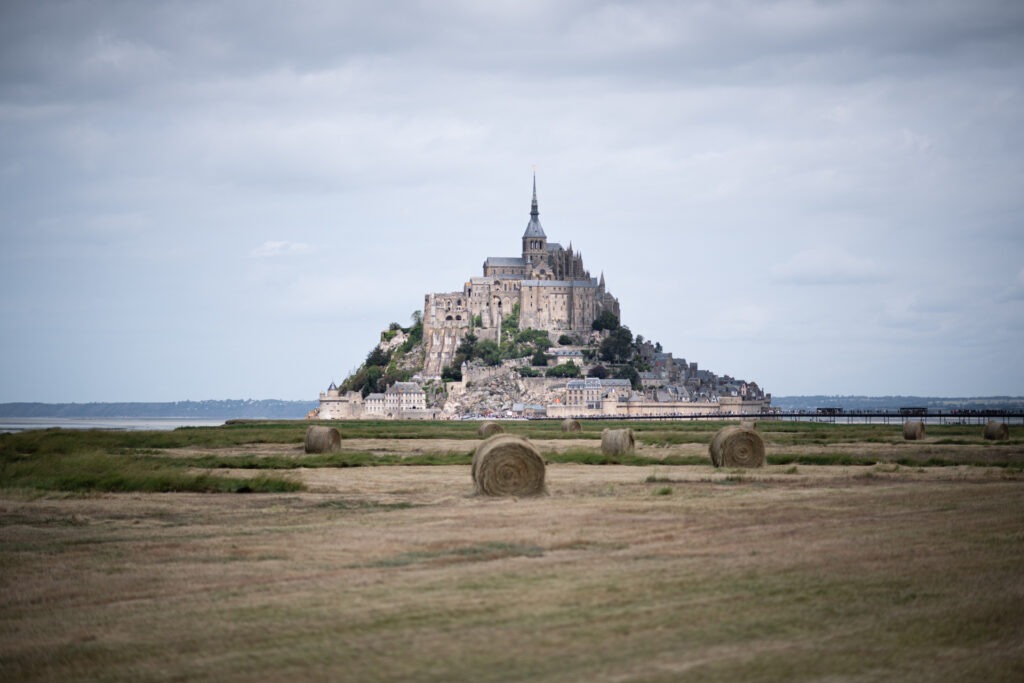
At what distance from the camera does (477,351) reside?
17475cm

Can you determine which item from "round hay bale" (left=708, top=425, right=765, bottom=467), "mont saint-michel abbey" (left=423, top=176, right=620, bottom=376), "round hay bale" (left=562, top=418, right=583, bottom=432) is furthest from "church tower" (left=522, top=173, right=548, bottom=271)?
"round hay bale" (left=708, top=425, right=765, bottom=467)

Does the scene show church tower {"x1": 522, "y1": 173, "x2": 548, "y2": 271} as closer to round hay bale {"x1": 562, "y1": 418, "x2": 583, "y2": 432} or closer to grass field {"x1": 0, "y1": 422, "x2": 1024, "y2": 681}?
round hay bale {"x1": 562, "y1": 418, "x2": 583, "y2": 432}

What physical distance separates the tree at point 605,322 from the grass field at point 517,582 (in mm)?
156152

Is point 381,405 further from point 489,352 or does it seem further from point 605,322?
point 605,322

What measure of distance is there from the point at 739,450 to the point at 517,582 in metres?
18.2

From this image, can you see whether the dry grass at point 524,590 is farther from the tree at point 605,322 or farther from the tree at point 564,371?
the tree at point 605,322

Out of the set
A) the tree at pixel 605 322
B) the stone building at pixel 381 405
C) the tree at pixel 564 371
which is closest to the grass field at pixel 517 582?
the stone building at pixel 381 405

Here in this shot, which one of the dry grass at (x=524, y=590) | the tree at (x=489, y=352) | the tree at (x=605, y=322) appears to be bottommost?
the dry grass at (x=524, y=590)

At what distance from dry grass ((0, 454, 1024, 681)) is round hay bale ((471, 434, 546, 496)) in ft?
5.47

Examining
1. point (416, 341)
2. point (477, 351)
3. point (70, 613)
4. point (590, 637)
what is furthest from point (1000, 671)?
point (416, 341)

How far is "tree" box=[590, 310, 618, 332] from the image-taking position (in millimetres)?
179700

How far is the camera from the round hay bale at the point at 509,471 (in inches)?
878

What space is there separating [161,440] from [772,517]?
35835mm

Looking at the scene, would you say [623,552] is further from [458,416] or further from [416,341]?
[416,341]
